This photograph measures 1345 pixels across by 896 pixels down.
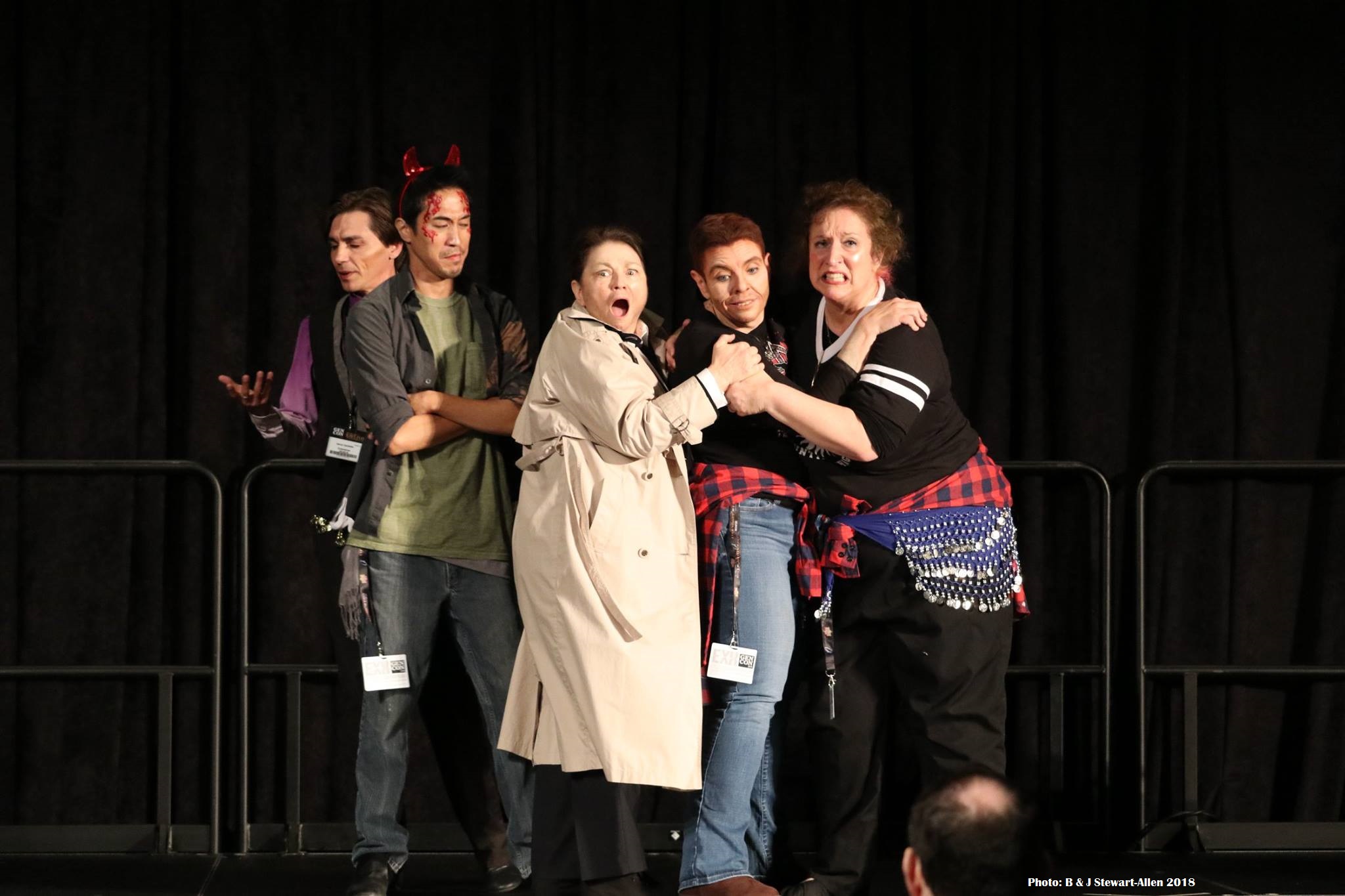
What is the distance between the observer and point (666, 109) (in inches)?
159

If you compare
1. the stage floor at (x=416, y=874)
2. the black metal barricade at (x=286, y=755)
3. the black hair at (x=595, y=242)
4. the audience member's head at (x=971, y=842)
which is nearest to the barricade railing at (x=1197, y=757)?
the stage floor at (x=416, y=874)

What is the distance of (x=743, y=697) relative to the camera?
9.66ft

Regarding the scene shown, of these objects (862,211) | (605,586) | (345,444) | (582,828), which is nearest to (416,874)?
(582,828)

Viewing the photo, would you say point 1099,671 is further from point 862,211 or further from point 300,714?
point 300,714

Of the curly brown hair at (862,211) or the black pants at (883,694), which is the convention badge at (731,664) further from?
the curly brown hair at (862,211)

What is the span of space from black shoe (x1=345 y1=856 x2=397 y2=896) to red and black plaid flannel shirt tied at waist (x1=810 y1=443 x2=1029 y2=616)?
110 cm

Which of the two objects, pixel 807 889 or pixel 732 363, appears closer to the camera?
pixel 732 363

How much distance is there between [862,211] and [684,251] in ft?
3.49

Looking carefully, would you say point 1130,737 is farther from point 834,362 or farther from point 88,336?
point 88,336

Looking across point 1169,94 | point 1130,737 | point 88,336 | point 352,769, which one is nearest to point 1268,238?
point 1169,94

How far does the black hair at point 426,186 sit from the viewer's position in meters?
3.21

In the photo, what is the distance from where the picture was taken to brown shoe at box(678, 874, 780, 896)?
288 cm

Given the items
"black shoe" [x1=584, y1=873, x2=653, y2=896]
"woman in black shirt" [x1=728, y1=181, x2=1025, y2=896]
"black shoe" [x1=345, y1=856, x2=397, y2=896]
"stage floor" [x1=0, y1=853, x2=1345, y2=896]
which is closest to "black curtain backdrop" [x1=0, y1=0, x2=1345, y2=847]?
"stage floor" [x1=0, y1=853, x2=1345, y2=896]

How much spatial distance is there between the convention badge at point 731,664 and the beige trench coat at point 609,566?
7 cm
